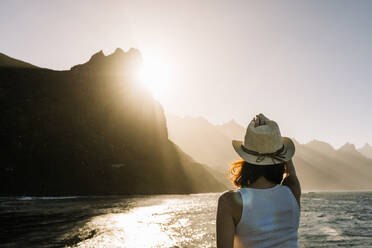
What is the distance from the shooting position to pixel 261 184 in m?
2.22

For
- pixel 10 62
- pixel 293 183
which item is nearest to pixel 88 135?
pixel 10 62

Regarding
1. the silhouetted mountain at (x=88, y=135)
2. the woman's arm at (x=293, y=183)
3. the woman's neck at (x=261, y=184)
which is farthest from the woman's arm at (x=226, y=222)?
the silhouetted mountain at (x=88, y=135)

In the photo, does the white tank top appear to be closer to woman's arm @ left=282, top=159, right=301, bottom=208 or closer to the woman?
the woman

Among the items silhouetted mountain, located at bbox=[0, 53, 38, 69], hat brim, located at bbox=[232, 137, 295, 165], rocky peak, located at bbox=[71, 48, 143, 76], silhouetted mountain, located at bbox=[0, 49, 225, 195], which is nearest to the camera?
hat brim, located at bbox=[232, 137, 295, 165]

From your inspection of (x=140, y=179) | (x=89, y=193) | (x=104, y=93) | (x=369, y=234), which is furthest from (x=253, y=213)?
(x=104, y=93)

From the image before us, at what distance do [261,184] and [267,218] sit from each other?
0.26 m

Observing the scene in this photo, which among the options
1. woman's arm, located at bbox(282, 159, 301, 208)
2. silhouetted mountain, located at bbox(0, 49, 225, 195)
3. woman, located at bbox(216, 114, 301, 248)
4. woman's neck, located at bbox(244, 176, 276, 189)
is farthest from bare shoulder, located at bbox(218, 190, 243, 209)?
silhouetted mountain, located at bbox(0, 49, 225, 195)

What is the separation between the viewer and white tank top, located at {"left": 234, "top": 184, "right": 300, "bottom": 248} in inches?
80.7

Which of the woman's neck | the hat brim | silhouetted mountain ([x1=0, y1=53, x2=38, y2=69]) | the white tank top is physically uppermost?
silhouetted mountain ([x1=0, y1=53, x2=38, y2=69])

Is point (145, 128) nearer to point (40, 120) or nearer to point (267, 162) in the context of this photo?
point (40, 120)

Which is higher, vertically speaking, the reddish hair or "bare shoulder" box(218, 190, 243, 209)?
the reddish hair

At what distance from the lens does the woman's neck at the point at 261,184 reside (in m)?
2.21

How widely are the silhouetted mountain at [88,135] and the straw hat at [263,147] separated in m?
98.5

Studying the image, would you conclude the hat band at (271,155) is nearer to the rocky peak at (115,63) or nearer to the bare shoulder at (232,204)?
the bare shoulder at (232,204)
